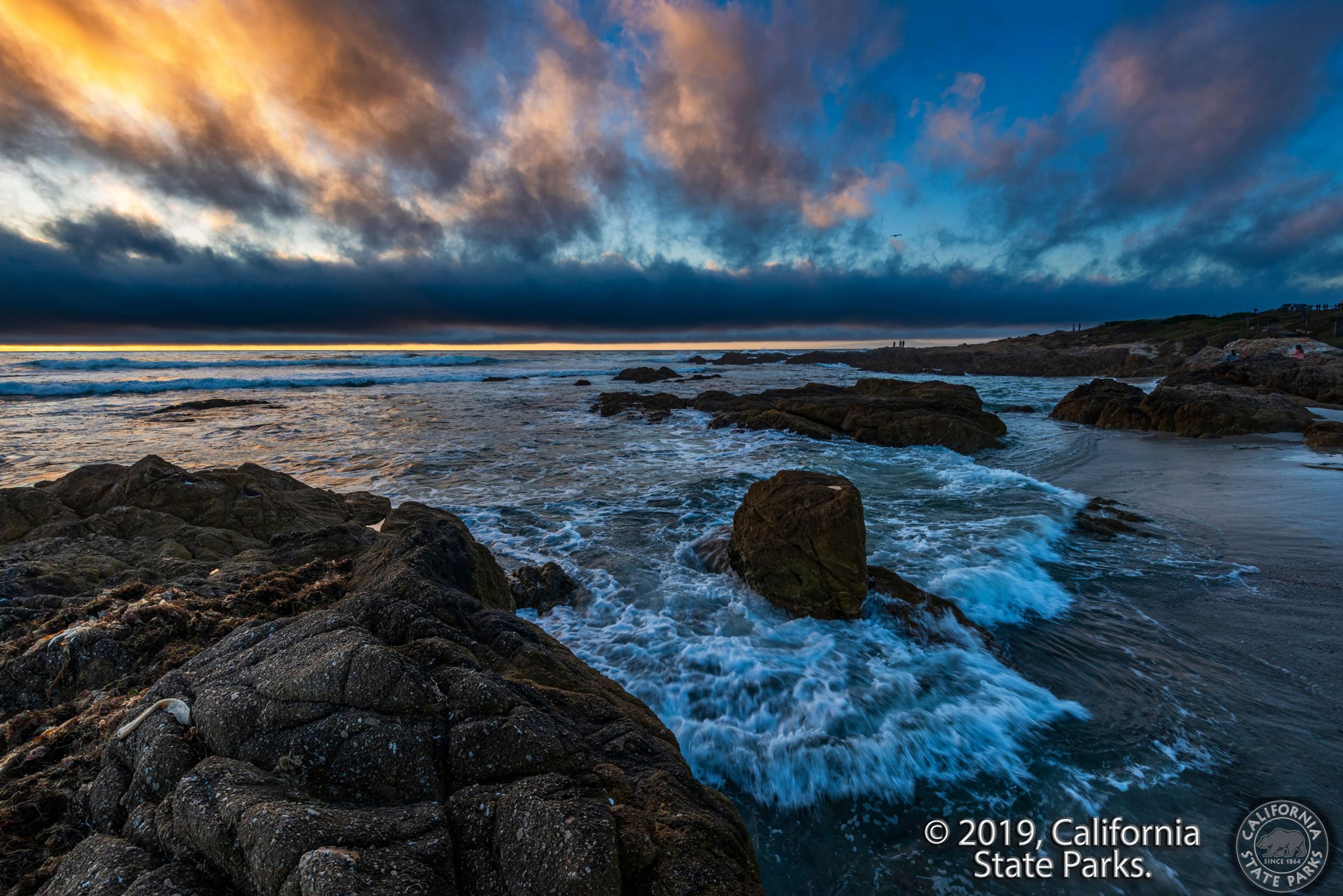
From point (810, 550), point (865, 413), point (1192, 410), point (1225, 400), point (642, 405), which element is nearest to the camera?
point (810, 550)

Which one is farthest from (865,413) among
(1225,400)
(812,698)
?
(812,698)

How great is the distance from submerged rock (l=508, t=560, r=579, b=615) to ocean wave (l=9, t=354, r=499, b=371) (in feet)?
234

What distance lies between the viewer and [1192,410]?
63.9ft

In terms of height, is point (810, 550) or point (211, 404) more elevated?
point (810, 550)

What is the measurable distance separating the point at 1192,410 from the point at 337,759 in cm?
2774

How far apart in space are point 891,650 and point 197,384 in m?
56.6

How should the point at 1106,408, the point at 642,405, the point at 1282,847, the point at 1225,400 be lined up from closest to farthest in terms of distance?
the point at 1282,847, the point at 1225,400, the point at 1106,408, the point at 642,405

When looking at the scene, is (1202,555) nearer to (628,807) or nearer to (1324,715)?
(1324,715)

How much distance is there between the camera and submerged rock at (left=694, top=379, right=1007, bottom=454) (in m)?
19.0

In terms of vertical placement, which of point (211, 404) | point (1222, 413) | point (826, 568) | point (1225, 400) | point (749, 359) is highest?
point (1225, 400)

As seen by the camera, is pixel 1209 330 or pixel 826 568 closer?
pixel 826 568

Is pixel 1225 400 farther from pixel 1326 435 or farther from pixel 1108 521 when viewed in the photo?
pixel 1108 521

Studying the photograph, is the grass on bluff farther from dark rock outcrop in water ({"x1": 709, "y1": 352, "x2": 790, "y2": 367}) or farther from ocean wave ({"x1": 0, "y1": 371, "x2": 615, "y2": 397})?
ocean wave ({"x1": 0, "y1": 371, "x2": 615, "y2": 397})

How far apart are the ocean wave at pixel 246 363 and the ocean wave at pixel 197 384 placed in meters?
16.6
